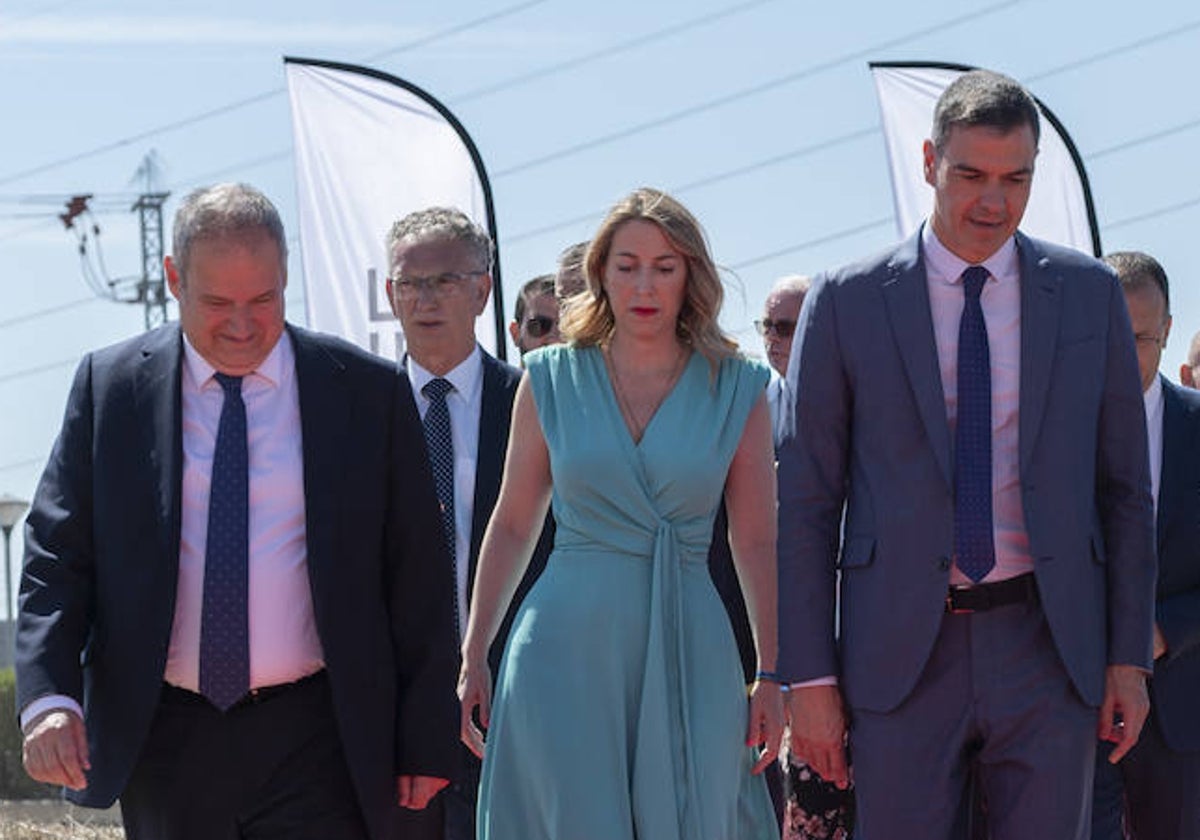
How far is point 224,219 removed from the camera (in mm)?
6609

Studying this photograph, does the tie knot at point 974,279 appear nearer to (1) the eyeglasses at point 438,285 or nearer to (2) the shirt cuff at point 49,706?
(2) the shirt cuff at point 49,706

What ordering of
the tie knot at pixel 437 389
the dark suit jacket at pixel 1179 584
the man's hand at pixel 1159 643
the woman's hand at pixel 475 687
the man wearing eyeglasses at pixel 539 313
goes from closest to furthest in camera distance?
the woman's hand at pixel 475 687
the man's hand at pixel 1159 643
the dark suit jacket at pixel 1179 584
the tie knot at pixel 437 389
the man wearing eyeglasses at pixel 539 313

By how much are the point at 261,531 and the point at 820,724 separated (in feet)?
4.51

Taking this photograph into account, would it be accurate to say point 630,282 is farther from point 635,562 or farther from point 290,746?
point 290,746

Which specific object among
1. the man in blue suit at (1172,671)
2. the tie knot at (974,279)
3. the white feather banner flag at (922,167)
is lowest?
the man in blue suit at (1172,671)

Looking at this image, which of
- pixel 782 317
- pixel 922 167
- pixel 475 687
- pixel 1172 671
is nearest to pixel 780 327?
pixel 782 317

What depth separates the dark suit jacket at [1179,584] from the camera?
27.5 ft

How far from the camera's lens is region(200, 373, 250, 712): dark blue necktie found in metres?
6.52

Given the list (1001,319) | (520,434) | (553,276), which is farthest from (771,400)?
(1001,319)

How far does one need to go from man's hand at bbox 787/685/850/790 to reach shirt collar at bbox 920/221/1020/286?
1.00 m

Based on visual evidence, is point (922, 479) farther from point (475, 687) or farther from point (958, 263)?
point (475, 687)

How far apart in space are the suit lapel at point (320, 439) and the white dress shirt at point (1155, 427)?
286 cm

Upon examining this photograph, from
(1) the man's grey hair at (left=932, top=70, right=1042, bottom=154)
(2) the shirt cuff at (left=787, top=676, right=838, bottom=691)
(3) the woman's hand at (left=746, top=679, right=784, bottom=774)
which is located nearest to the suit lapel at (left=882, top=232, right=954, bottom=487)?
(1) the man's grey hair at (left=932, top=70, right=1042, bottom=154)

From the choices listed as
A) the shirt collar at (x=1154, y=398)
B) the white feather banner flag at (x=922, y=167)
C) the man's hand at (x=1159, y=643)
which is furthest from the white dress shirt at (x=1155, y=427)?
the white feather banner flag at (x=922, y=167)
